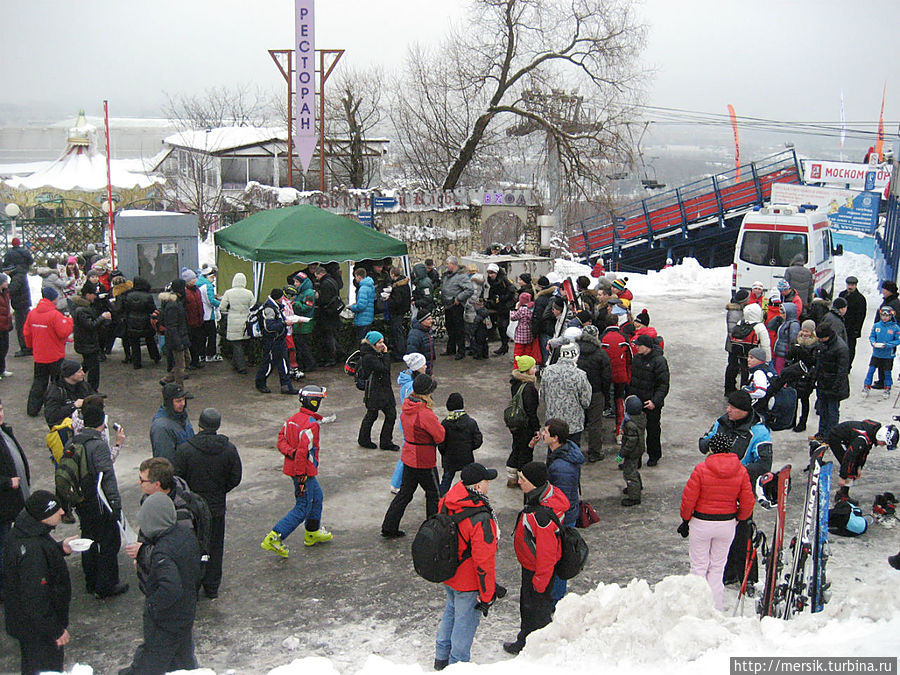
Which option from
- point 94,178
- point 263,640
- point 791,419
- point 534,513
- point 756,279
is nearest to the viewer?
point 534,513

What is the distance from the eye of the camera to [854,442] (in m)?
7.66

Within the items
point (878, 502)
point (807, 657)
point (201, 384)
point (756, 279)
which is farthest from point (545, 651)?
point (756, 279)

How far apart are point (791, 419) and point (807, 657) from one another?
18.1 feet

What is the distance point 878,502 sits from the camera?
8.02 m

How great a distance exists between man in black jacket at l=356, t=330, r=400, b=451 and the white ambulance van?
32.7 feet

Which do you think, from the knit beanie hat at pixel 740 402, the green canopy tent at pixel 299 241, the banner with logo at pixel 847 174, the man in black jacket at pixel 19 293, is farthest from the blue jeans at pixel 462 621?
the banner with logo at pixel 847 174

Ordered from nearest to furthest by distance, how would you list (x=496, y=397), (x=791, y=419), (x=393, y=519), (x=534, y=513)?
(x=534, y=513) < (x=393, y=519) < (x=791, y=419) < (x=496, y=397)

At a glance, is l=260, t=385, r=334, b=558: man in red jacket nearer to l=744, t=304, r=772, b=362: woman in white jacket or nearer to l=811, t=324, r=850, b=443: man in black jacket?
l=811, t=324, r=850, b=443: man in black jacket

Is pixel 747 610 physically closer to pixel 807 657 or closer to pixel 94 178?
pixel 807 657

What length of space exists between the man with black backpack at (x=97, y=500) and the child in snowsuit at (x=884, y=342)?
1038 cm

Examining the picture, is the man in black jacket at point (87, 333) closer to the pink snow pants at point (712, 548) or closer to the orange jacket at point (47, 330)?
the orange jacket at point (47, 330)

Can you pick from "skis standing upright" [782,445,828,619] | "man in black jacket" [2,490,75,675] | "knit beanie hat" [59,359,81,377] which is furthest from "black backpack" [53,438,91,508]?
"skis standing upright" [782,445,828,619]

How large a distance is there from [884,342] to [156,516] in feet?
34.8

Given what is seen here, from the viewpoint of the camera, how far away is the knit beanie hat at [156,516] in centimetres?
486
